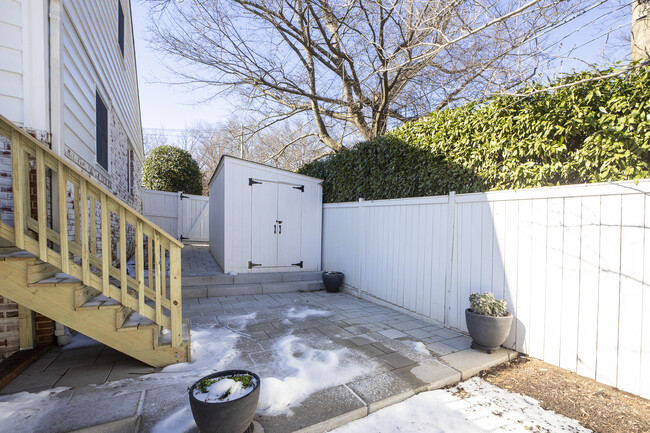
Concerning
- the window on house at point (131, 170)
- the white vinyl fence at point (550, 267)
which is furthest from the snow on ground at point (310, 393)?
the window on house at point (131, 170)

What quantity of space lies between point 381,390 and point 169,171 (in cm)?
1091

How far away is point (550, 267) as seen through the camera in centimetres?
277

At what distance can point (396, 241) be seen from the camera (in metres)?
4.45

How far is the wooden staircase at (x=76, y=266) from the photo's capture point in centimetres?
202

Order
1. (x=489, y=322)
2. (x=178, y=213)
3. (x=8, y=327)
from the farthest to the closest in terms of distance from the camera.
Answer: (x=178, y=213)
(x=489, y=322)
(x=8, y=327)

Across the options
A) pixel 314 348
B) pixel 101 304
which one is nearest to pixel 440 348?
pixel 314 348

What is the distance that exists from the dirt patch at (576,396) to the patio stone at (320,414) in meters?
1.34

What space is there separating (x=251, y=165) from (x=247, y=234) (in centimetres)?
131

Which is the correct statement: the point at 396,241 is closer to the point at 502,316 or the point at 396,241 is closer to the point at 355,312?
the point at 355,312

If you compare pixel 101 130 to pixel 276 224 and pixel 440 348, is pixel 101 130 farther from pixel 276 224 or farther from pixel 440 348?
pixel 440 348

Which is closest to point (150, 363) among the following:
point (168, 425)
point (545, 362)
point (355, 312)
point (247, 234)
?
point (168, 425)

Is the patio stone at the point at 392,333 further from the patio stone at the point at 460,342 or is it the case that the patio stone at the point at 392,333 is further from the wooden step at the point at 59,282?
the wooden step at the point at 59,282

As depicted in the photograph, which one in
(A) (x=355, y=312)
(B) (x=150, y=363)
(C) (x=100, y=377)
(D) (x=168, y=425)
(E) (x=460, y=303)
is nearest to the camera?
(D) (x=168, y=425)

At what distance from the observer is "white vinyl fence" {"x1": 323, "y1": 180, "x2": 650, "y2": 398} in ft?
7.51
